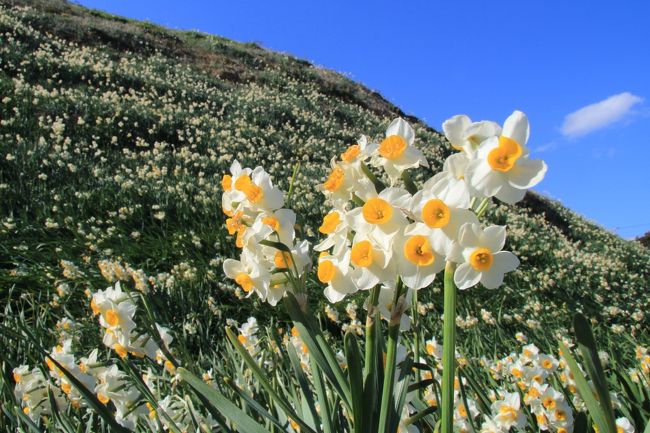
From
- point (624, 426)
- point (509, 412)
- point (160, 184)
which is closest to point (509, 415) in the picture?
point (509, 412)

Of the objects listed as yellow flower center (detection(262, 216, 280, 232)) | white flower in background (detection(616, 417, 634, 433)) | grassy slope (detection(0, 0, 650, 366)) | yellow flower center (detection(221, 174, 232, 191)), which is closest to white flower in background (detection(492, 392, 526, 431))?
white flower in background (detection(616, 417, 634, 433))

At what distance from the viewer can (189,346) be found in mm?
Answer: 3715

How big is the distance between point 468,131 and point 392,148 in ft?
0.60

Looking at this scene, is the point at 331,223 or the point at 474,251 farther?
the point at 331,223

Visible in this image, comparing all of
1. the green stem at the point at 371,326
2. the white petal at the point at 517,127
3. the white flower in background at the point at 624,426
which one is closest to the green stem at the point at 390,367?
the green stem at the point at 371,326

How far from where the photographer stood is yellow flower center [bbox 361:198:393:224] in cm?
92

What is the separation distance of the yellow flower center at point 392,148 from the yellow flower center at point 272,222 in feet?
0.88

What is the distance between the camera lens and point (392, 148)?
1.09 meters

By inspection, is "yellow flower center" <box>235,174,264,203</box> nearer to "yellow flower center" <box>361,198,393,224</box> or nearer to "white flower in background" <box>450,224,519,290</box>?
"yellow flower center" <box>361,198,393,224</box>

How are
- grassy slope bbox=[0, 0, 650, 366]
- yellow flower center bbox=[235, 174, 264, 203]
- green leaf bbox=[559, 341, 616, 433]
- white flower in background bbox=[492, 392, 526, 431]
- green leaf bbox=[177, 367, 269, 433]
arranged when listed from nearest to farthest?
green leaf bbox=[559, 341, 616, 433]
green leaf bbox=[177, 367, 269, 433]
yellow flower center bbox=[235, 174, 264, 203]
white flower in background bbox=[492, 392, 526, 431]
grassy slope bbox=[0, 0, 650, 366]

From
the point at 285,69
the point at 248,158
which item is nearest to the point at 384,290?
the point at 248,158

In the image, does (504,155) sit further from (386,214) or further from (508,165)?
(386,214)

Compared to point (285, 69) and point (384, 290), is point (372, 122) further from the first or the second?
point (384, 290)

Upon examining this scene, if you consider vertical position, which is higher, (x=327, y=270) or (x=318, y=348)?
(x=327, y=270)
